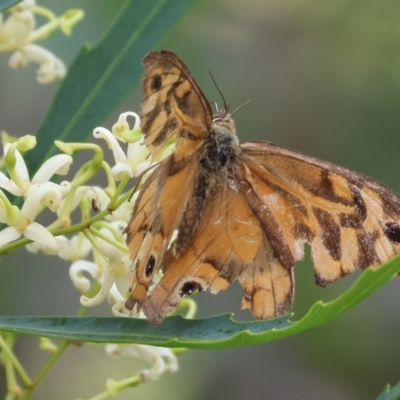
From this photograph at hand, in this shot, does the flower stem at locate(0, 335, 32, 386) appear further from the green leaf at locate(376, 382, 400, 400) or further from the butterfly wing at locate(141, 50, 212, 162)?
the green leaf at locate(376, 382, 400, 400)

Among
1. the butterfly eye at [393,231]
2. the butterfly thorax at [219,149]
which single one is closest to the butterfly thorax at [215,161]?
the butterfly thorax at [219,149]

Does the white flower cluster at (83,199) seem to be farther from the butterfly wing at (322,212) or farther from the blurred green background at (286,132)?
the blurred green background at (286,132)

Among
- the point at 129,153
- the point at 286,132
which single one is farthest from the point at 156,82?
the point at 286,132

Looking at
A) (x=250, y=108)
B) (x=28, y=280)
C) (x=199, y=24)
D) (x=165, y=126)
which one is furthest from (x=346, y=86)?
(x=165, y=126)

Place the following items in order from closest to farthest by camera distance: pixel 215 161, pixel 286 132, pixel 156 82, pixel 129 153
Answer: pixel 156 82 < pixel 129 153 < pixel 215 161 < pixel 286 132

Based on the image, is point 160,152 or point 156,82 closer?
point 156,82

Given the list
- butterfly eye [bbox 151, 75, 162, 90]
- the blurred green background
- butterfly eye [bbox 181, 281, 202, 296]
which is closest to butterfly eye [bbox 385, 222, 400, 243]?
butterfly eye [bbox 181, 281, 202, 296]

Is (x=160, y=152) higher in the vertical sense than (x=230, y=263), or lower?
higher

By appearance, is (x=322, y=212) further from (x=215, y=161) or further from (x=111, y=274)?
(x=111, y=274)
